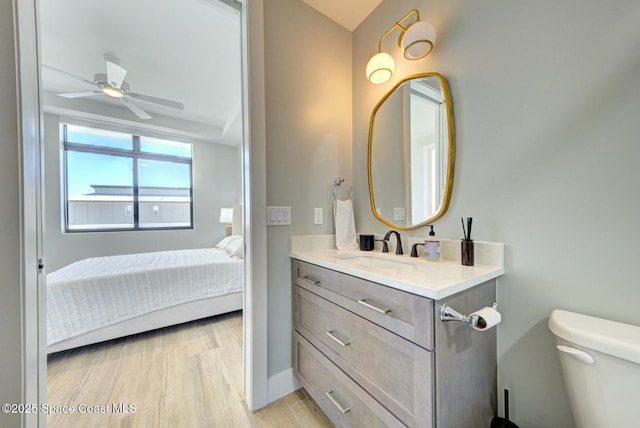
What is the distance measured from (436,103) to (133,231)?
4.79 metres

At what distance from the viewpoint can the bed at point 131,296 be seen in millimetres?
1840

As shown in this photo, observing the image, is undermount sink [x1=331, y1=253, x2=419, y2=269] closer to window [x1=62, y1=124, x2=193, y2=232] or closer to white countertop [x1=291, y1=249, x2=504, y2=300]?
white countertop [x1=291, y1=249, x2=504, y2=300]

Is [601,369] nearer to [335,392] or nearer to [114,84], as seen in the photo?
[335,392]

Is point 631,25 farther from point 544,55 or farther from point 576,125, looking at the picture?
point 576,125

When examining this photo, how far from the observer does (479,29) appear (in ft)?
3.47

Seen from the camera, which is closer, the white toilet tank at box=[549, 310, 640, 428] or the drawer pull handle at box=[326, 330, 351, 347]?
the white toilet tank at box=[549, 310, 640, 428]

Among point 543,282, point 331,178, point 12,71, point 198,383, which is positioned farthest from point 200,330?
point 543,282

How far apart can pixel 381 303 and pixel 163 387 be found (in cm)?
169

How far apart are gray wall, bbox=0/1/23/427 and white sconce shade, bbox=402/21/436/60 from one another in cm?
169

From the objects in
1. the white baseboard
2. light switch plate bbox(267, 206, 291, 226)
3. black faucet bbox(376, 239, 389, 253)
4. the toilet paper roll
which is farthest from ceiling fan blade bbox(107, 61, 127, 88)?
the toilet paper roll

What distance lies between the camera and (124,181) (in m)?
3.90

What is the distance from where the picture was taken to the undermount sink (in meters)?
1.21

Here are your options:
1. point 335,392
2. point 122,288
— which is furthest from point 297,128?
point 122,288

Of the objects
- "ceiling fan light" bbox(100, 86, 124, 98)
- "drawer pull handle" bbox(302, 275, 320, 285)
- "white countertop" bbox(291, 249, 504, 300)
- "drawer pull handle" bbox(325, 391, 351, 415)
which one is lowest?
"drawer pull handle" bbox(325, 391, 351, 415)
